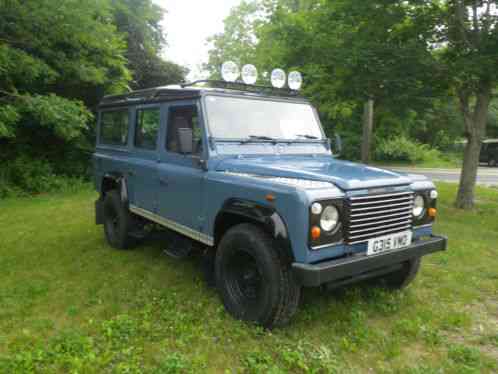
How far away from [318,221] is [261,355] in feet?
3.73

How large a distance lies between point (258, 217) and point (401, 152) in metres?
24.4

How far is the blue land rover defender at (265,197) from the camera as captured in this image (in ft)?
10.1

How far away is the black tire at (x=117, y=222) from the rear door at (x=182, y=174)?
1173mm

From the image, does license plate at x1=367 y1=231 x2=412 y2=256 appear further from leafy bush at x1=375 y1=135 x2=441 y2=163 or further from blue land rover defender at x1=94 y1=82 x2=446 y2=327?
leafy bush at x1=375 y1=135 x2=441 y2=163

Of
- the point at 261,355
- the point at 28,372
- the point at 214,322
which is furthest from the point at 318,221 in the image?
the point at 28,372

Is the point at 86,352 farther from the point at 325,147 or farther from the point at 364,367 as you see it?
the point at 325,147

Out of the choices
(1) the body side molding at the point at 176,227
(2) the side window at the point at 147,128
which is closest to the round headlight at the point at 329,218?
(1) the body side molding at the point at 176,227

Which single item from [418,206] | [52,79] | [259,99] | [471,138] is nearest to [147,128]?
[259,99]

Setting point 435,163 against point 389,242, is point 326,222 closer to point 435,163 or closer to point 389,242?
point 389,242

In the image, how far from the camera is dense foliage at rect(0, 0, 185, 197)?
941cm

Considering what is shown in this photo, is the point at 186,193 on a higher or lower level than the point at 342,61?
lower

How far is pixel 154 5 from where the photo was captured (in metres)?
16.0

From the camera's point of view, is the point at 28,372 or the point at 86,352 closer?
the point at 28,372

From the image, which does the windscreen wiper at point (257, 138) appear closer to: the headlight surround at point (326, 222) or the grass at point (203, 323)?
the headlight surround at point (326, 222)
